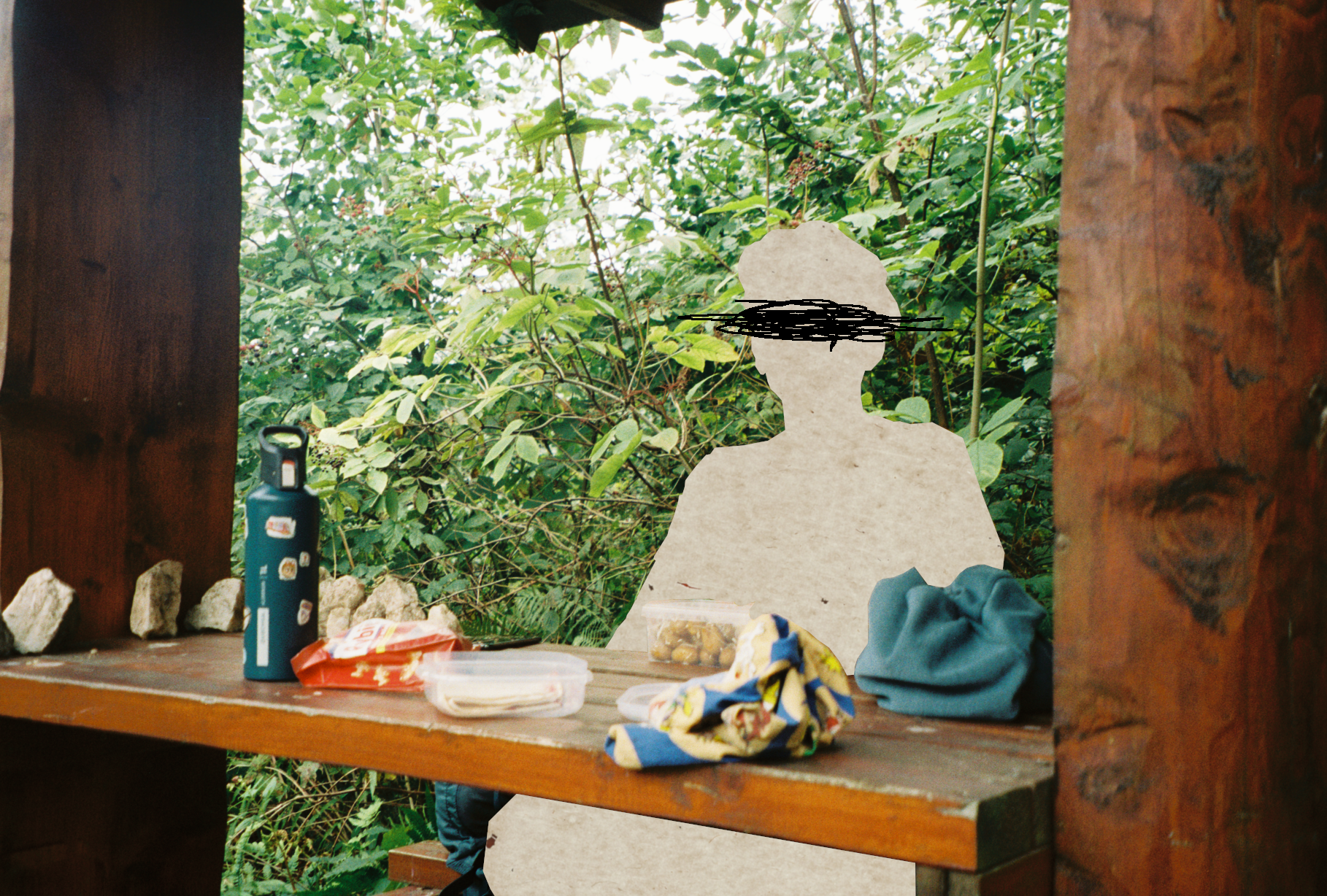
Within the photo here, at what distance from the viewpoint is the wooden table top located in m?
0.83

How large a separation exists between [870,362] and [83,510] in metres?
1.47

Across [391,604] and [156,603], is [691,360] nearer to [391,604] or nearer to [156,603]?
[391,604]

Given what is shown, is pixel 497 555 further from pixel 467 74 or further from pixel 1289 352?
pixel 1289 352

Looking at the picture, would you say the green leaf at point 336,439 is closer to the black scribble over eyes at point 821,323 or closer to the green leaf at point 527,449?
the green leaf at point 527,449

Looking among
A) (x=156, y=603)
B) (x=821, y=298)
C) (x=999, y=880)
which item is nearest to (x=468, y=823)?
(x=156, y=603)

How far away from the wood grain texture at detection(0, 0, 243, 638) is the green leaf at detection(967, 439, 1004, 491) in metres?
1.60

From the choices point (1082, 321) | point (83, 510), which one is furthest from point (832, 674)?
point (83, 510)

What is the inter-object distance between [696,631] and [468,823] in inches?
40.5

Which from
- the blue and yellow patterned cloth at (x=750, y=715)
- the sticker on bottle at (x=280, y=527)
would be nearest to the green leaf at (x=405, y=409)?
the sticker on bottle at (x=280, y=527)

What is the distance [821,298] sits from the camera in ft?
7.04

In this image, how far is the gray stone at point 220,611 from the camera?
1.83 meters

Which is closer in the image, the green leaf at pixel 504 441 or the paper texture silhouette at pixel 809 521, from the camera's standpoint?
the paper texture silhouette at pixel 809 521

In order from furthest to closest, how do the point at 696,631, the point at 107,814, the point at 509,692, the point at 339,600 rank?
the point at 339,600, the point at 107,814, the point at 696,631, the point at 509,692

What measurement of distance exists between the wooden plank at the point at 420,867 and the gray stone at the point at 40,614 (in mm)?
1128
